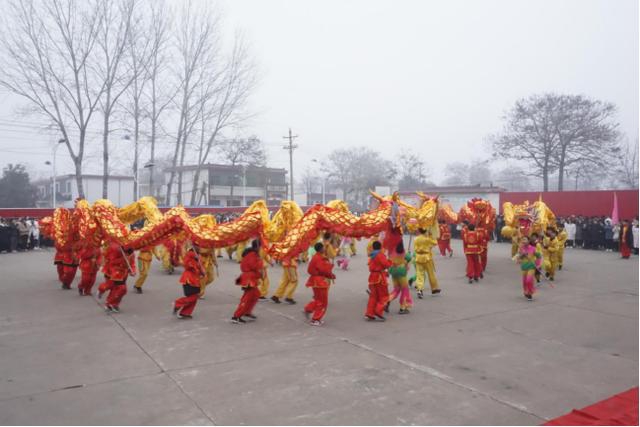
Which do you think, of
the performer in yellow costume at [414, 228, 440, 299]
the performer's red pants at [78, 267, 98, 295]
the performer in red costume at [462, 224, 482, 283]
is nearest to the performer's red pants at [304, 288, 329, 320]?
the performer in yellow costume at [414, 228, 440, 299]

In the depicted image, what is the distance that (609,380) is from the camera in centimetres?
494

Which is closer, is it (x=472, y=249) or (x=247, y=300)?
(x=247, y=300)

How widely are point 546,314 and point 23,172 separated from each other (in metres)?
33.9

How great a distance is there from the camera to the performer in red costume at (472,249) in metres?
11.0

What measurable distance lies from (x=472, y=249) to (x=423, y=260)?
6.84 feet

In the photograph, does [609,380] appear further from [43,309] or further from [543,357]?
[43,309]

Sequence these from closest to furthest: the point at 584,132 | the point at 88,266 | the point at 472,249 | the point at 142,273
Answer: the point at 88,266
the point at 142,273
the point at 472,249
the point at 584,132

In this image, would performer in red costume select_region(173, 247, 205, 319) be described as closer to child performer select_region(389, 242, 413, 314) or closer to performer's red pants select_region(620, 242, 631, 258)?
child performer select_region(389, 242, 413, 314)

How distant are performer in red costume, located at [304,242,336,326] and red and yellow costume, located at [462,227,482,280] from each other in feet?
15.8

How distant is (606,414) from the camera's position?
4121 mm

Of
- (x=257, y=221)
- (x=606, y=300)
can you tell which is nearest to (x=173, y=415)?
(x=257, y=221)

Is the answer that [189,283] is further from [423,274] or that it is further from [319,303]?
[423,274]

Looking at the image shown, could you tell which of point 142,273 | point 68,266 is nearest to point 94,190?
point 68,266

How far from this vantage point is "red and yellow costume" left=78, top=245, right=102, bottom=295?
9711mm
